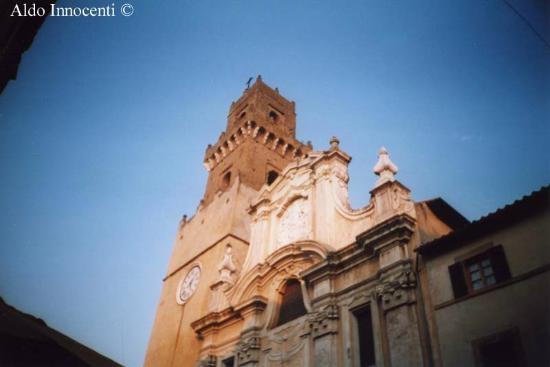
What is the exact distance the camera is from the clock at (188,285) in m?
23.3

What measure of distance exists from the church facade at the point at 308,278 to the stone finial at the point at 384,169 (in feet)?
0.12

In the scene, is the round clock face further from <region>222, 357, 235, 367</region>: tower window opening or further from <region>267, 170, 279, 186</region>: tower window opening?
<region>267, 170, 279, 186</region>: tower window opening

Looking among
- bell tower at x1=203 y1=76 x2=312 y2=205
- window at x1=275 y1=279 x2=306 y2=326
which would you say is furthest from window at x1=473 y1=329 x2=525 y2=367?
bell tower at x1=203 y1=76 x2=312 y2=205

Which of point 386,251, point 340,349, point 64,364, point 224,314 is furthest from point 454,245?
point 224,314

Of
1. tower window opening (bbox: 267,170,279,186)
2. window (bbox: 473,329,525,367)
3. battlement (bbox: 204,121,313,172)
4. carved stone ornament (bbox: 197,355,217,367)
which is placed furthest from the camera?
battlement (bbox: 204,121,313,172)

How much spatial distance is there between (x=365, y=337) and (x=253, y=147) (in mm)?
18274

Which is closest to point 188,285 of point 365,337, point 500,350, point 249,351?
point 249,351

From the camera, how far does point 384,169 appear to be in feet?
47.1

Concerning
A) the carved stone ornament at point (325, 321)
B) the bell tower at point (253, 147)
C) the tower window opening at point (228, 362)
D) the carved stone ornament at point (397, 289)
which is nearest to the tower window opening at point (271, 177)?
the bell tower at point (253, 147)

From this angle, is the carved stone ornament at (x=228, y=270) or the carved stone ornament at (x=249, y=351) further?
the carved stone ornament at (x=228, y=270)

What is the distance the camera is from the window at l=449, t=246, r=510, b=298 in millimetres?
9828

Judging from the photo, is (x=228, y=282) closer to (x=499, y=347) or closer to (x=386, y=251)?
(x=386, y=251)

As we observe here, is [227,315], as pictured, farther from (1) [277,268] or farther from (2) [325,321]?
(2) [325,321]

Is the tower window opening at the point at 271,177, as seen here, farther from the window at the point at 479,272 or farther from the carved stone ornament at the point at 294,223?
the window at the point at 479,272
